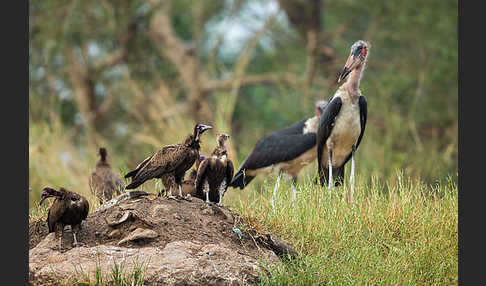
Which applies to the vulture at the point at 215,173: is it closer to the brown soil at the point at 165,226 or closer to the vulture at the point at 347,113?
the brown soil at the point at 165,226

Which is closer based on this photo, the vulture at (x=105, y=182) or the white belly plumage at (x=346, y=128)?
the vulture at (x=105, y=182)

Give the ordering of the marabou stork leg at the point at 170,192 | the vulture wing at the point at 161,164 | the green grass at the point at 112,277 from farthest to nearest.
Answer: the marabou stork leg at the point at 170,192, the vulture wing at the point at 161,164, the green grass at the point at 112,277

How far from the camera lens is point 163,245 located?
24.9 ft

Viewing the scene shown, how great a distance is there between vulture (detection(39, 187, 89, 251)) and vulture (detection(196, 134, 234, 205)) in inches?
55.3

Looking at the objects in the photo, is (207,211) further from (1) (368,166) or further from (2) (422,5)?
(2) (422,5)

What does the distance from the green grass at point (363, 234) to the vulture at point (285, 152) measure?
2.53 metres

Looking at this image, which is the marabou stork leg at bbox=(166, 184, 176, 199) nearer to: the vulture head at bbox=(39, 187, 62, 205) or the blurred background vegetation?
the vulture head at bbox=(39, 187, 62, 205)

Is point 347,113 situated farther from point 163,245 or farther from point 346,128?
point 163,245

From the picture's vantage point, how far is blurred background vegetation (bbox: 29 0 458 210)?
18.0m

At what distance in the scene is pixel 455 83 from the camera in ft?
69.3

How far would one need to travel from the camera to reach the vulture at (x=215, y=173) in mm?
8289

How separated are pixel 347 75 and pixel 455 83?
11.3 metres

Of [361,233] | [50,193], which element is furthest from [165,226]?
[361,233]

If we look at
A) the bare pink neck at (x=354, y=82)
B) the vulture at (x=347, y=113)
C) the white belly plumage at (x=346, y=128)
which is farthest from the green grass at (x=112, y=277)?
the bare pink neck at (x=354, y=82)
